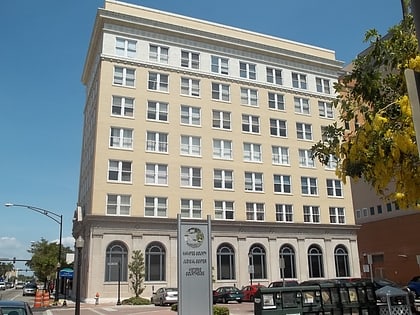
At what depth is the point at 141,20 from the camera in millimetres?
47094

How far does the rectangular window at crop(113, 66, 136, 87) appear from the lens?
45406mm

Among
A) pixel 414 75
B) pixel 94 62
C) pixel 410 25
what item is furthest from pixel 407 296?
pixel 94 62

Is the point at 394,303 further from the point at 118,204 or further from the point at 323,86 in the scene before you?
the point at 323,86

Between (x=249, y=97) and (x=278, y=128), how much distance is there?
15.8 feet

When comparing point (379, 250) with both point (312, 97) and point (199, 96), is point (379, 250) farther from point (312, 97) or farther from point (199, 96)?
point (199, 96)

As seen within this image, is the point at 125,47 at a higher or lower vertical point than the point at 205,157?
higher

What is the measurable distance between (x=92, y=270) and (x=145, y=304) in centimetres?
627

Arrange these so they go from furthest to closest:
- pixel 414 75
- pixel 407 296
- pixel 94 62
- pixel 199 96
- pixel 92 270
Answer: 1. pixel 94 62
2. pixel 199 96
3. pixel 92 270
4. pixel 407 296
5. pixel 414 75

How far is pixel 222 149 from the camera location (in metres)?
48.1

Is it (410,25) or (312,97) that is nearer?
(410,25)

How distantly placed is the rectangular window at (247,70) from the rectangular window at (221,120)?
5446 mm

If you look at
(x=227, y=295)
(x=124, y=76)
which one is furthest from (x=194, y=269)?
(x=124, y=76)

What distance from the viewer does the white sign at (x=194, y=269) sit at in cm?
1405

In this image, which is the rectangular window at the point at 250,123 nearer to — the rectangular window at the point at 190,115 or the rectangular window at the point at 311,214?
the rectangular window at the point at 190,115
